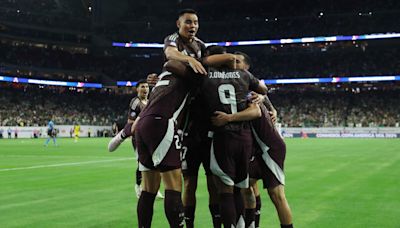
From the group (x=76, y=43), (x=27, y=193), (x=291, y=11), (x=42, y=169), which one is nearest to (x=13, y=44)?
(x=76, y=43)

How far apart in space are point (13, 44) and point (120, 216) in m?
66.2

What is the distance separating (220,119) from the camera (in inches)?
212

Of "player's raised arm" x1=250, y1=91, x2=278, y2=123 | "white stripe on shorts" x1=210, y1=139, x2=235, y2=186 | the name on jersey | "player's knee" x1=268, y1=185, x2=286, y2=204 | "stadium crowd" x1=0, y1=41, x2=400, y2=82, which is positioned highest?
"stadium crowd" x1=0, y1=41, x2=400, y2=82

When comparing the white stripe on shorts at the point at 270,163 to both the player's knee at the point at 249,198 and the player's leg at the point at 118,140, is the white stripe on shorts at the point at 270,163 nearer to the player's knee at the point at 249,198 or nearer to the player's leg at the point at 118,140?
the player's knee at the point at 249,198

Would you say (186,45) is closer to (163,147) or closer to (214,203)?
(163,147)

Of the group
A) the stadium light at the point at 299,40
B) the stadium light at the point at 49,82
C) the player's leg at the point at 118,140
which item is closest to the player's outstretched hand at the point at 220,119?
the player's leg at the point at 118,140

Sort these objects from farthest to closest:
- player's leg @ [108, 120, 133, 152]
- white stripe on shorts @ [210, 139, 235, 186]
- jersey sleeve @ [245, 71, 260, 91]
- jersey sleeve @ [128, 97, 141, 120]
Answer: jersey sleeve @ [128, 97, 141, 120] → player's leg @ [108, 120, 133, 152] → jersey sleeve @ [245, 71, 260, 91] → white stripe on shorts @ [210, 139, 235, 186]

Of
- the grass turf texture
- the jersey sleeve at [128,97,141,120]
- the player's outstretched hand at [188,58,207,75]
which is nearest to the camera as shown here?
the player's outstretched hand at [188,58,207,75]

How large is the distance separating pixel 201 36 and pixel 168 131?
7047cm

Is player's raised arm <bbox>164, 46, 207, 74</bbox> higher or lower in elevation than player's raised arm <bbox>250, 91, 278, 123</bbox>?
higher

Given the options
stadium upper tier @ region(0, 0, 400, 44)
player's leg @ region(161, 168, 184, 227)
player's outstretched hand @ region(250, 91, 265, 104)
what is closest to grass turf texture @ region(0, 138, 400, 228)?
player's outstretched hand @ region(250, 91, 265, 104)

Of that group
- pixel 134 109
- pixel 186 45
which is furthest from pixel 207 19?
pixel 186 45

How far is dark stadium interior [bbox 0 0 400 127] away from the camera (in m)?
64.9

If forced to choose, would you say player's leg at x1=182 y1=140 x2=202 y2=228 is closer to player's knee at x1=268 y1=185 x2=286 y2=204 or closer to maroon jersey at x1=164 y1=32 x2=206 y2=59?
player's knee at x1=268 y1=185 x2=286 y2=204
